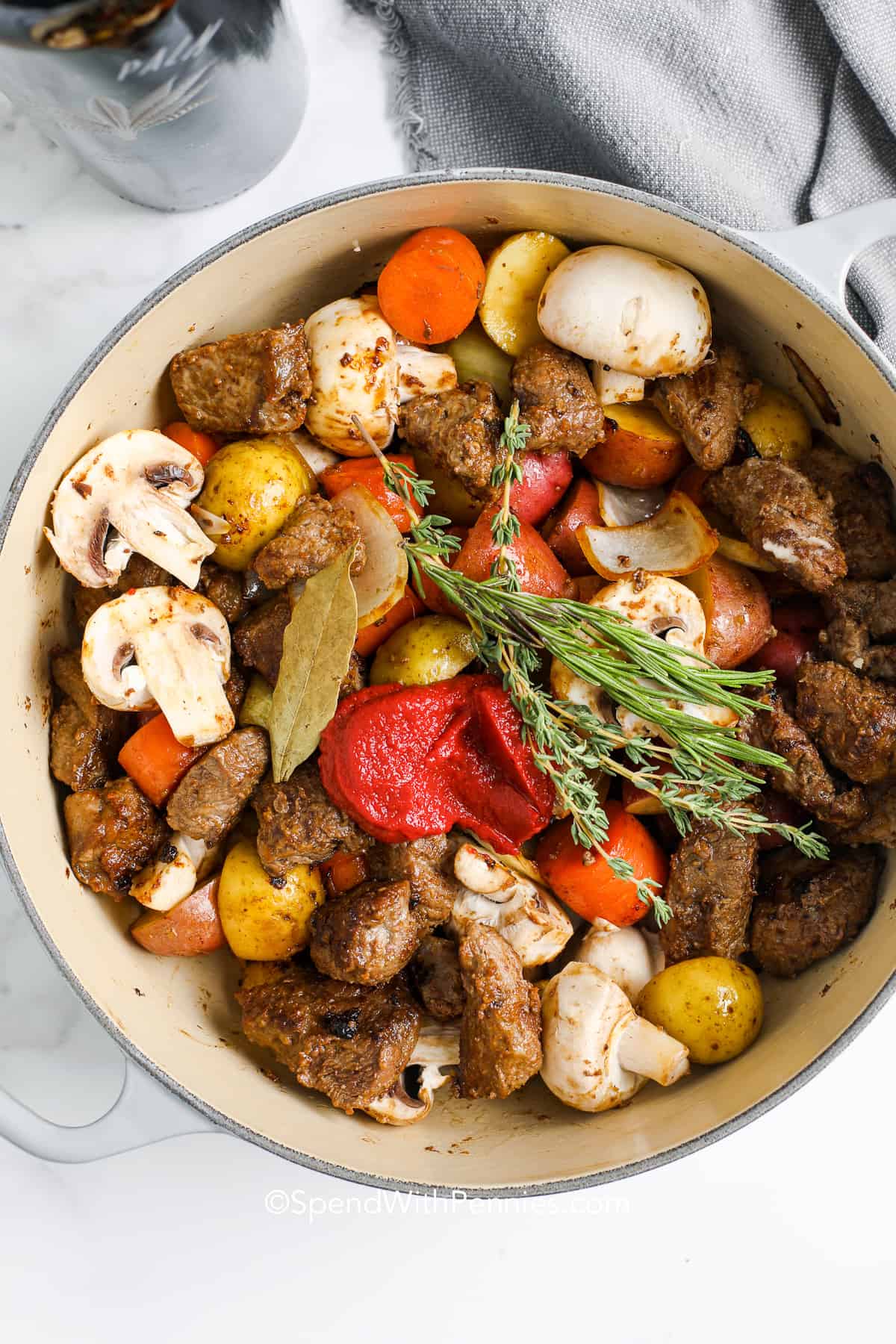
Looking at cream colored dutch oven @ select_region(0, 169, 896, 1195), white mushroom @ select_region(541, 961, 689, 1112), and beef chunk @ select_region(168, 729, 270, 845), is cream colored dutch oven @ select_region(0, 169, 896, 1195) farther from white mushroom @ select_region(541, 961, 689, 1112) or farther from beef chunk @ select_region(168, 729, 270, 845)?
beef chunk @ select_region(168, 729, 270, 845)

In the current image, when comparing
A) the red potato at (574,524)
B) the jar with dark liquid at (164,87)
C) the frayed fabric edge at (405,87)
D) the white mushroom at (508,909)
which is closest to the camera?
the jar with dark liquid at (164,87)

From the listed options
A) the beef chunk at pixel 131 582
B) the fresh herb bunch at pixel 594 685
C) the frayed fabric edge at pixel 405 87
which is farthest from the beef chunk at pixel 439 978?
the frayed fabric edge at pixel 405 87

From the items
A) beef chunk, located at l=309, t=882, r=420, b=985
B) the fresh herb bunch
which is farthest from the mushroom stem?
beef chunk, located at l=309, t=882, r=420, b=985

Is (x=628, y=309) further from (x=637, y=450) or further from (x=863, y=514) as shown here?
(x=863, y=514)

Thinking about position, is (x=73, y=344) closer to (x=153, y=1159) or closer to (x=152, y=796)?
(x=152, y=796)

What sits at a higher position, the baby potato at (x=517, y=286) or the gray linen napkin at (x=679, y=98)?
the gray linen napkin at (x=679, y=98)

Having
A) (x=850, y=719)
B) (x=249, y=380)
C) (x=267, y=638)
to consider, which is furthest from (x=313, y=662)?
(x=850, y=719)

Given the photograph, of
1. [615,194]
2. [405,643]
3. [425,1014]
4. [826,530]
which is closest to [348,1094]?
[425,1014]

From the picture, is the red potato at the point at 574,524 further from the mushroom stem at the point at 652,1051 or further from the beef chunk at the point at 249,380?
the mushroom stem at the point at 652,1051
